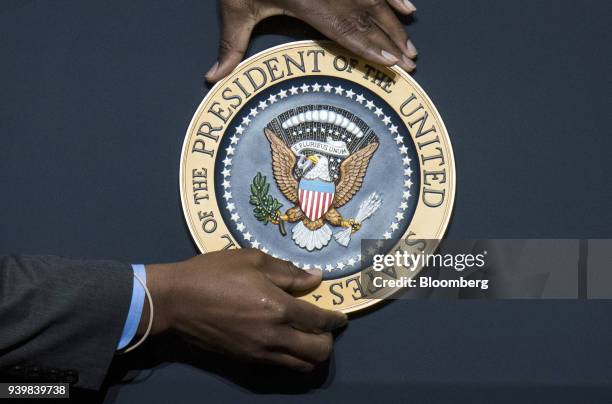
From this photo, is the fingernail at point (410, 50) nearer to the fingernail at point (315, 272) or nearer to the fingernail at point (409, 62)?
the fingernail at point (409, 62)

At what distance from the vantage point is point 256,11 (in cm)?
188

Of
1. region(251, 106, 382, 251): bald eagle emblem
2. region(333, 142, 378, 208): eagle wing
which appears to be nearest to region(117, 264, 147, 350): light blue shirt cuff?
region(251, 106, 382, 251): bald eagle emblem

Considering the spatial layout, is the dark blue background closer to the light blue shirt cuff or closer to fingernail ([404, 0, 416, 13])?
fingernail ([404, 0, 416, 13])

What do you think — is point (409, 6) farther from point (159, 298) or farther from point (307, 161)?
point (159, 298)

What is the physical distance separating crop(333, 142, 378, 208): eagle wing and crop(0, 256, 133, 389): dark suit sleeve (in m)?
0.53

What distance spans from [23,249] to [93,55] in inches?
19.2

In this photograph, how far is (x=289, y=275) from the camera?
1.79 metres

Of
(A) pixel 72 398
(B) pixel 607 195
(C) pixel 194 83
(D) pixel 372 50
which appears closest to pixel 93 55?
(C) pixel 194 83

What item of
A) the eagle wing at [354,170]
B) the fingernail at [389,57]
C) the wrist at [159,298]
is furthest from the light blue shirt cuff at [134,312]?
the fingernail at [389,57]

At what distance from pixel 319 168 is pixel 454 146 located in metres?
0.32

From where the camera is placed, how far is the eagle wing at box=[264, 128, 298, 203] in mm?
1888

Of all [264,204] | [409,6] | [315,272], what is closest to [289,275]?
[315,272]

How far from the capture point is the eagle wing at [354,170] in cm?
188

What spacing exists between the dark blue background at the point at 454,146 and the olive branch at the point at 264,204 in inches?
7.4
